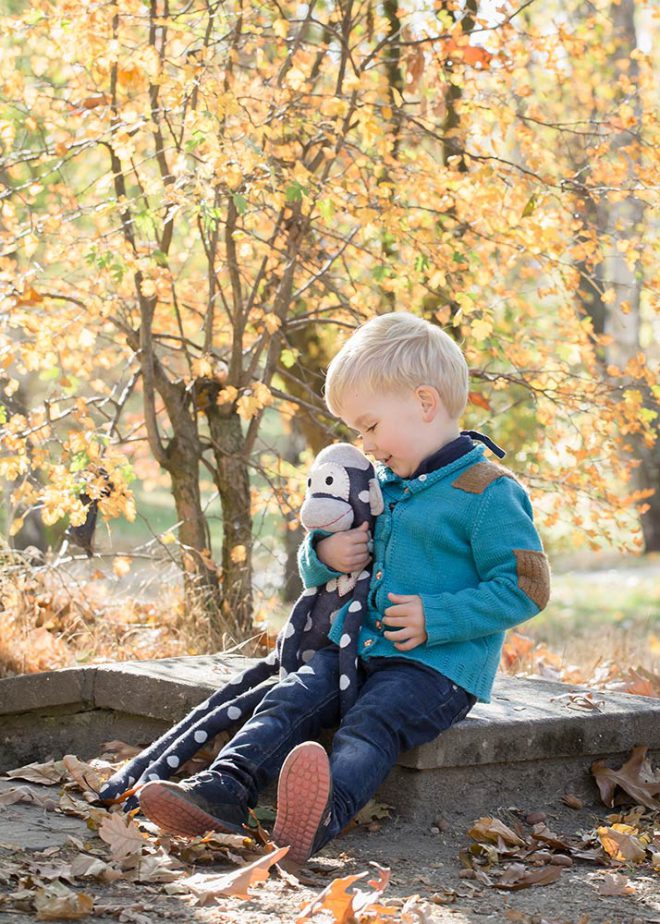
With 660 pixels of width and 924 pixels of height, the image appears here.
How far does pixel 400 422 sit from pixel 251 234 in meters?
2.06

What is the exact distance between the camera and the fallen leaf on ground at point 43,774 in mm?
3576

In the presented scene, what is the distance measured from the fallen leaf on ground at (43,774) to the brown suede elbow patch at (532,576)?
150 cm

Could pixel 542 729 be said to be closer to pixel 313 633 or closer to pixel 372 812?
pixel 372 812

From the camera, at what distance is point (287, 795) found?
9.30ft

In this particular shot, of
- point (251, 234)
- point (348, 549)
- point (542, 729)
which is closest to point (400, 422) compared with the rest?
point (348, 549)

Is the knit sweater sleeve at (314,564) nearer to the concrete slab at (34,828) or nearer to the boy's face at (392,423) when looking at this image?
the boy's face at (392,423)

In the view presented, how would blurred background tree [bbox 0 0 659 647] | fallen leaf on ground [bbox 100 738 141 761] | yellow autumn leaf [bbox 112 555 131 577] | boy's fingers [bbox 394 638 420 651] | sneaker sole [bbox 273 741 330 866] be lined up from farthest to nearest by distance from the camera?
yellow autumn leaf [bbox 112 555 131 577] < blurred background tree [bbox 0 0 659 647] < fallen leaf on ground [bbox 100 738 141 761] < boy's fingers [bbox 394 638 420 651] < sneaker sole [bbox 273 741 330 866]

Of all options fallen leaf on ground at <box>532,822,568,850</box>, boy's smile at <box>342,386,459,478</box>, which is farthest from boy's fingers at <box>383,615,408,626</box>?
fallen leaf on ground at <box>532,822,568,850</box>

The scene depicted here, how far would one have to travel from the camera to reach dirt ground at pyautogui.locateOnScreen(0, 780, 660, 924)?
99.3 inches

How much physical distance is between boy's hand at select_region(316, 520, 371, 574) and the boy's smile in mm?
225

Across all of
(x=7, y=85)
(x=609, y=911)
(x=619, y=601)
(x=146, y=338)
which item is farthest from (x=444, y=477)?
(x=619, y=601)

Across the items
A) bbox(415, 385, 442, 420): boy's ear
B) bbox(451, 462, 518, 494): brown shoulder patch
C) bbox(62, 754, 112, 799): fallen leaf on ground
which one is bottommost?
bbox(62, 754, 112, 799): fallen leaf on ground

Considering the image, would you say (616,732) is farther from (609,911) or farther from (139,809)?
(139,809)

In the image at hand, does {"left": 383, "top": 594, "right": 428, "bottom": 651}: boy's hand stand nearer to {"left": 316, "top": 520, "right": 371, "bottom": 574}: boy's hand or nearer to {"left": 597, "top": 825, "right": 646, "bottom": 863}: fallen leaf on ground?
{"left": 316, "top": 520, "right": 371, "bottom": 574}: boy's hand
